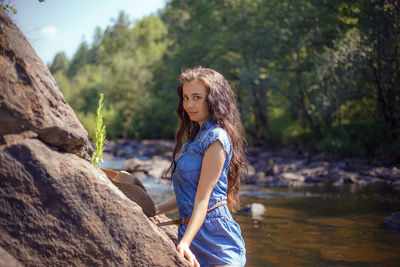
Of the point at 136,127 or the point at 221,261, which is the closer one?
the point at 221,261

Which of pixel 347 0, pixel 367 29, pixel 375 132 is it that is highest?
pixel 347 0

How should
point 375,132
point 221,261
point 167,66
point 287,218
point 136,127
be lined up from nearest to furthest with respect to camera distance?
point 221,261 → point 287,218 → point 375,132 → point 167,66 → point 136,127

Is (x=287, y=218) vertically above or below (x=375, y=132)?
below

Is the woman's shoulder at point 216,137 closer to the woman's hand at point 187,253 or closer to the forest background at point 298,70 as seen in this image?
the woman's hand at point 187,253

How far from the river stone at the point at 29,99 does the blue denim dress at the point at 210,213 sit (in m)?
0.72

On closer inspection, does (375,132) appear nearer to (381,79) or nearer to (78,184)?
(381,79)

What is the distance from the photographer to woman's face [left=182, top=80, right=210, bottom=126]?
2.88 metres

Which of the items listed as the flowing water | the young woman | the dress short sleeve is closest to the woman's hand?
the young woman

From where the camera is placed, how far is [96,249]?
95.1 inches

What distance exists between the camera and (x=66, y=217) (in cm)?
237

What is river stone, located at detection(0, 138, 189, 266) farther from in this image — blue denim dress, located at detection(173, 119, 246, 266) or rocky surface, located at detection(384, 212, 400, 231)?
rocky surface, located at detection(384, 212, 400, 231)

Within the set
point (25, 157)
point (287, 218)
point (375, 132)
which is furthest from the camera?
point (375, 132)

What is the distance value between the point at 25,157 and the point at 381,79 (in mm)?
17139

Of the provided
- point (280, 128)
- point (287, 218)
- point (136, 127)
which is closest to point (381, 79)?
point (280, 128)
